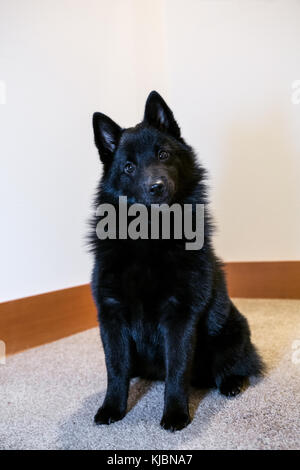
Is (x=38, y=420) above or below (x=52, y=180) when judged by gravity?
below

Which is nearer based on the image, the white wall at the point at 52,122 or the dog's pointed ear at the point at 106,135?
the dog's pointed ear at the point at 106,135

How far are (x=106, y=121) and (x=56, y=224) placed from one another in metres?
0.83

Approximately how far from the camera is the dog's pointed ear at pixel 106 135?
4.40ft

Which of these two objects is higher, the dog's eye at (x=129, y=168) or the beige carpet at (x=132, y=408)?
the dog's eye at (x=129, y=168)

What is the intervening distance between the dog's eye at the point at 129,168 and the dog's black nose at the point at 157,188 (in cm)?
13

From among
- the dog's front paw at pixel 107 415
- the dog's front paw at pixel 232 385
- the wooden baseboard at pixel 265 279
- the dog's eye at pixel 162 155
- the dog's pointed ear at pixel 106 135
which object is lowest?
the wooden baseboard at pixel 265 279

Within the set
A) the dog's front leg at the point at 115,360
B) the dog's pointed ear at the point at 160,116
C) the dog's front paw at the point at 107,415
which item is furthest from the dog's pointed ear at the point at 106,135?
the dog's front paw at the point at 107,415

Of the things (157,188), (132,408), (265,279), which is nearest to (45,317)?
(132,408)


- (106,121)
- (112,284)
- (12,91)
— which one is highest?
(12,91)

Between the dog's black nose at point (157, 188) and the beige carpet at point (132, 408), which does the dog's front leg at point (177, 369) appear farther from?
the dog's black nose at point (157, 188)
